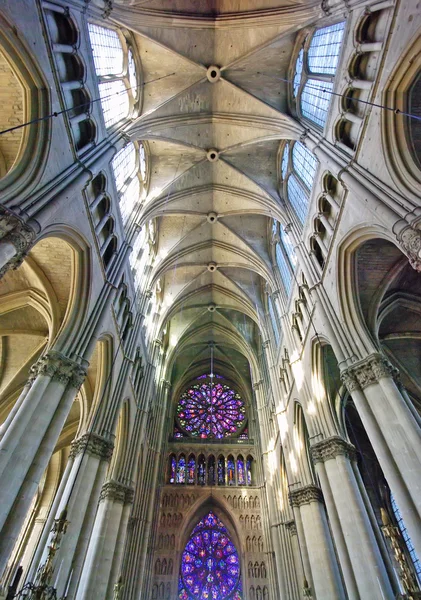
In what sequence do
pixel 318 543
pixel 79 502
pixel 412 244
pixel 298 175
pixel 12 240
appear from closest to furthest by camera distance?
pixel 12 240, pixel 412 244, pixel 79 502, pixel 318 543, pixel 298 175

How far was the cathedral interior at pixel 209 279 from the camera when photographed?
8453 millimetres

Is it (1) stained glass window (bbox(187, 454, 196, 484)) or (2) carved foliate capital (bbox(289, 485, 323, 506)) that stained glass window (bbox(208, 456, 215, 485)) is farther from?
(2) carved foliate capital (bbox(289, 485, 323, 506))

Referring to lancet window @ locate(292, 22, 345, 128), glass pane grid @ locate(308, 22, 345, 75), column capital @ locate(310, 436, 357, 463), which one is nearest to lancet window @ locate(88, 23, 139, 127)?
lancet window @ locate(292, 22, 345, 128)

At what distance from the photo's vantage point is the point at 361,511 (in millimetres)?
9617

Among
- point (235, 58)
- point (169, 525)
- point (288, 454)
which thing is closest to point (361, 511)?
point (288, 454)

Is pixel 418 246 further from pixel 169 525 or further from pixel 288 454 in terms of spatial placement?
pixel 169 525

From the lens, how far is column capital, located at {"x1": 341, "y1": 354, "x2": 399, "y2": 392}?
356 inches

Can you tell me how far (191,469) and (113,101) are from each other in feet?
65.4

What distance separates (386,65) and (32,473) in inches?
471

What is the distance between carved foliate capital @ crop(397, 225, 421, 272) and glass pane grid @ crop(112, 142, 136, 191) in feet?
32.8

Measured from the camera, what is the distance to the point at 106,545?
1232cm

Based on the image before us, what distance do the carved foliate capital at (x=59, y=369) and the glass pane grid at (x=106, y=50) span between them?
29.1ft

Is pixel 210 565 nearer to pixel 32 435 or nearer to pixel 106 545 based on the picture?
pixel 106 545

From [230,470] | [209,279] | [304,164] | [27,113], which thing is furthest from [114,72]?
[230,470]
